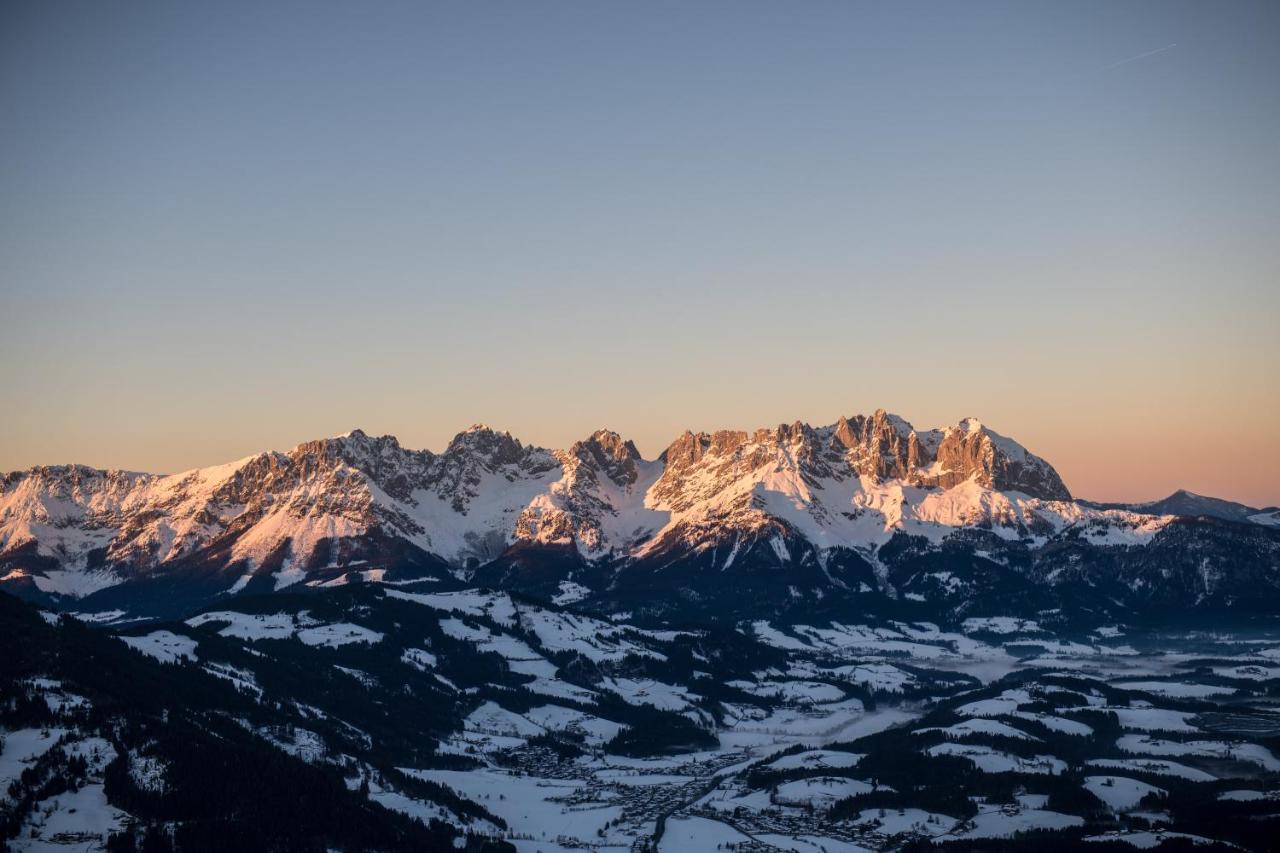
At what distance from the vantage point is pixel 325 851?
652 ft

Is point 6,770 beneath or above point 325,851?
above

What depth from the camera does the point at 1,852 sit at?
579ft

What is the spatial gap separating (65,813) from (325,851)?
3464 centimetres

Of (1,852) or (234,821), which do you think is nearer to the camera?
(1,852)

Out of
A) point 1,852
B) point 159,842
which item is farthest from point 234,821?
point 1,852

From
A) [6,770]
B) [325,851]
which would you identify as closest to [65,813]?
[6,770]

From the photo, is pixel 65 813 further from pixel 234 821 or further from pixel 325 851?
pixel 325 851

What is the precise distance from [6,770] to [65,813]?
11.5 meters

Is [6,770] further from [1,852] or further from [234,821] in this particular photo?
[234,821]

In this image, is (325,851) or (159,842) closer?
(159,842)

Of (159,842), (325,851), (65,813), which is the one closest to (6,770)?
(65,813)

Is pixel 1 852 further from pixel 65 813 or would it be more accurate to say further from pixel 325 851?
pixel 325 851

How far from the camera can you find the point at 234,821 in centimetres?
19650

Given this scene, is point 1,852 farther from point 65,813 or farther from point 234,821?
point 234,821
